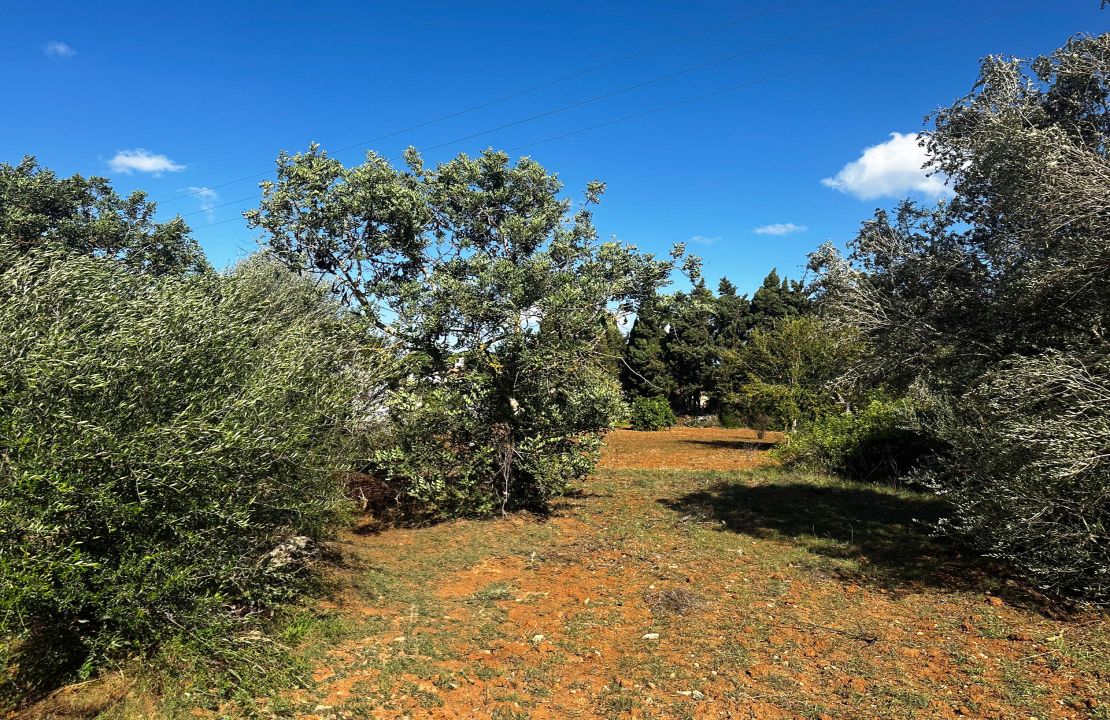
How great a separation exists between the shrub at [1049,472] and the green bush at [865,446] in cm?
778

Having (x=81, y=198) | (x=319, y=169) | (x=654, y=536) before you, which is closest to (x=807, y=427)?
(x=654, y=536)

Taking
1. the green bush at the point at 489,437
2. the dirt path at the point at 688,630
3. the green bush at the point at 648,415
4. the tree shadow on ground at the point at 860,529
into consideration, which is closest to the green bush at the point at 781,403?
the tree shadow on ground at the point at 860,529

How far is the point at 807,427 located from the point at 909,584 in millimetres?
11078

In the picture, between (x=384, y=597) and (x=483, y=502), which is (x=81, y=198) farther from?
(x=384, y=597)

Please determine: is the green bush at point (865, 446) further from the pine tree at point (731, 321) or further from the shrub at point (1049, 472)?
the pine tree at point (731, 321)

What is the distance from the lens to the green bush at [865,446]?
1469 centimetres

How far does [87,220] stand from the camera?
2127 cm

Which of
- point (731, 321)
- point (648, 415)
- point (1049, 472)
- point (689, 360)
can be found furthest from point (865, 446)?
point (731, 321)

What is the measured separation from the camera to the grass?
451 centimetres

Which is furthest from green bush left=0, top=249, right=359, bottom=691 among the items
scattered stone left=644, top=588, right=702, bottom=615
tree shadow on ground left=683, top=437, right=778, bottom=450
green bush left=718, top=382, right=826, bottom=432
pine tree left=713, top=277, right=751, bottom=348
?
pine tree left=713, top=277, right=751, bottom=348

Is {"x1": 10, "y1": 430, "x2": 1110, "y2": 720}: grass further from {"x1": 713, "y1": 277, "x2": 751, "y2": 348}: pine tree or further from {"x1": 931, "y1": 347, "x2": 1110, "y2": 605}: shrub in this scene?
{"x1": 713, "y1": 277, "x2": 751, "y2": 348}: pine tree

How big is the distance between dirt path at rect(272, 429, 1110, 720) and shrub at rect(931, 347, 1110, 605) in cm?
56

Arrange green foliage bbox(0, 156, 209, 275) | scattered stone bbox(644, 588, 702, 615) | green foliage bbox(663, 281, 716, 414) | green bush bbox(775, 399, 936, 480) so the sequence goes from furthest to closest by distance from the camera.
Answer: green foliage bbox(663, 281, 716, 414)
green foliage bbox(0, 156, 209, 275)
green bush bbox(775, 399, 936, 480)
scattered stone bbox(644, 588, 702, 615)

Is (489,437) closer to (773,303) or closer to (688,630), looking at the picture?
(688,630)
